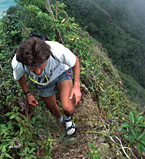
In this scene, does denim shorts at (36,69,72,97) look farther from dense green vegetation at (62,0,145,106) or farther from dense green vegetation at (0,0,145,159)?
dense green vegetation at (62,0,145,106)

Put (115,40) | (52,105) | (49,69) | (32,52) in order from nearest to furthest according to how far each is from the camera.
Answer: (32,52) < (49,69) < (52,105) < (115,40)

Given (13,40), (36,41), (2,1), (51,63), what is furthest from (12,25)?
(36,41)

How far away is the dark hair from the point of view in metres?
1.29

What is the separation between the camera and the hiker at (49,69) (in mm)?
1327

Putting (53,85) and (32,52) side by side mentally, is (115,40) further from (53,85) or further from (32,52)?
(32,52)

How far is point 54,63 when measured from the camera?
1775 mm

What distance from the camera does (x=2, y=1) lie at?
2.94 metres

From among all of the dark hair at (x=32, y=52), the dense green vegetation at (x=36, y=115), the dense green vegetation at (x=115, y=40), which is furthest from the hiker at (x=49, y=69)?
the dense green vegetation at (x=115, y=40)

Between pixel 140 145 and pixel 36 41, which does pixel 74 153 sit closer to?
pixel 140 145

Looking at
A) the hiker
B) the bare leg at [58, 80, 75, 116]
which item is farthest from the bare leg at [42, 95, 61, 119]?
the bare leg at [58, 80, 75, 116]

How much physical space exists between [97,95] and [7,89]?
194cm

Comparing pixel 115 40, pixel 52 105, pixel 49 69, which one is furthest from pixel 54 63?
pixel 115 40

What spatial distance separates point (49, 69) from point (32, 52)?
49cm

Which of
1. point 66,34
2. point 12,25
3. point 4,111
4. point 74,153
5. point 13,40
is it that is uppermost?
point 66,34
